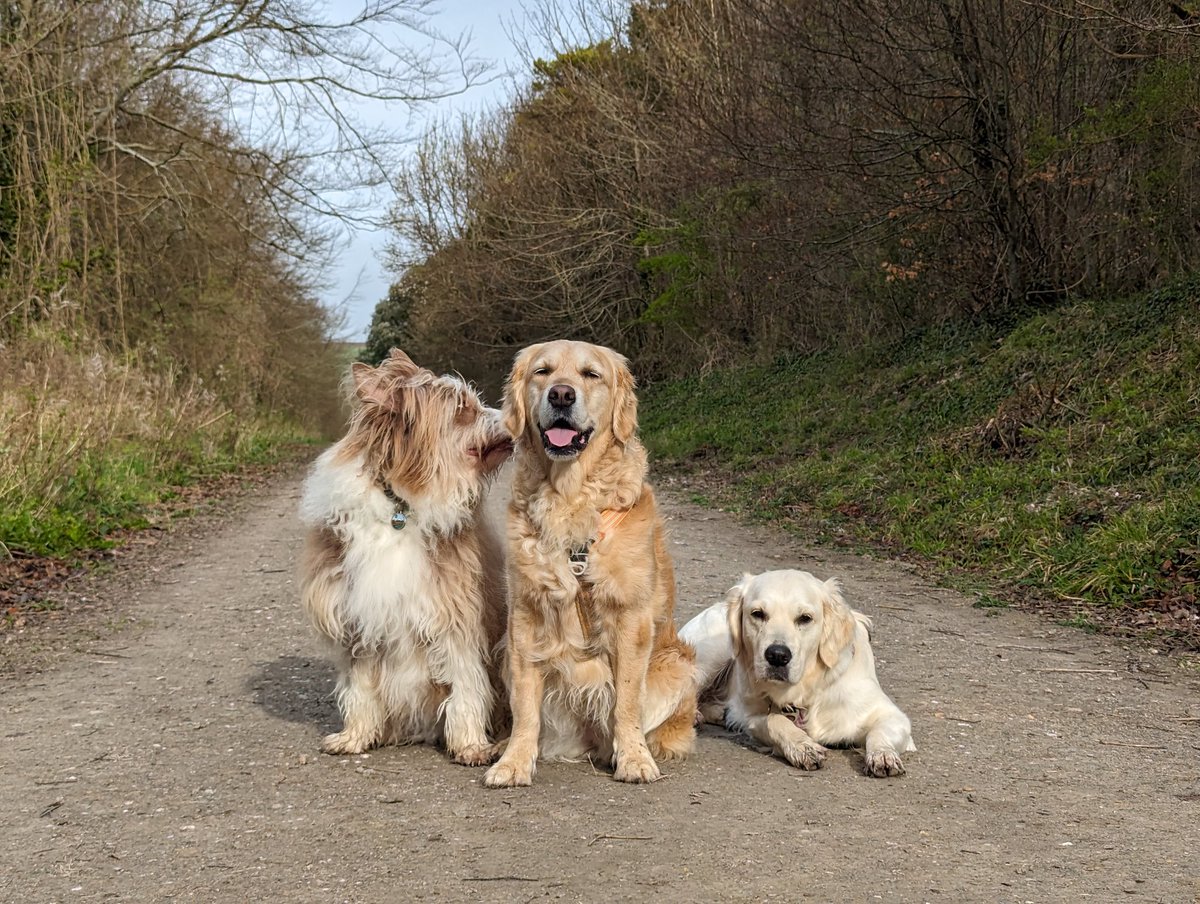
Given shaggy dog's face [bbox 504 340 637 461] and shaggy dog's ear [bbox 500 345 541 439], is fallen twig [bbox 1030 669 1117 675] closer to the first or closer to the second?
shaggy dog's face [bbox 504 340 637 461]

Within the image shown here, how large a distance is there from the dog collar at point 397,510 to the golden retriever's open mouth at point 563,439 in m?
0.76

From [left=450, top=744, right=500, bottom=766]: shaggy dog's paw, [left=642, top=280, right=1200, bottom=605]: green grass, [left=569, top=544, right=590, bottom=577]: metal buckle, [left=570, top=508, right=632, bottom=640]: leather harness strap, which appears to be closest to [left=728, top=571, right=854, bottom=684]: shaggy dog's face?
[left=570, top=508, right=632, bottom=640]: leather harness strap

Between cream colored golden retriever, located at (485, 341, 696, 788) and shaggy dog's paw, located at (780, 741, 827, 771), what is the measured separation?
1.68ft

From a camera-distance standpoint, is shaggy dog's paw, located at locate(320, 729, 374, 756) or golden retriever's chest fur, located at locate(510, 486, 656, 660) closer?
golden retriever's chest fur, located at locate(510, 486, 656, 660)

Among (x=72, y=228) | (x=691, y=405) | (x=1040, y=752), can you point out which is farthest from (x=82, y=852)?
(x=691, y=405)

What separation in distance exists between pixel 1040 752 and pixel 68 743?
14.1 feet

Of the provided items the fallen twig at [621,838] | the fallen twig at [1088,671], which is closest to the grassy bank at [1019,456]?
the fallen twig at [1088,671]

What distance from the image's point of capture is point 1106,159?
43.8ft

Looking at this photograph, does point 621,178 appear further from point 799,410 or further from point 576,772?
point 576,772

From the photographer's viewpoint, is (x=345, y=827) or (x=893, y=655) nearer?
(x=345, y=827)

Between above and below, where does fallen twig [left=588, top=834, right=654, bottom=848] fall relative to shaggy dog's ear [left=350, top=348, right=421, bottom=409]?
below

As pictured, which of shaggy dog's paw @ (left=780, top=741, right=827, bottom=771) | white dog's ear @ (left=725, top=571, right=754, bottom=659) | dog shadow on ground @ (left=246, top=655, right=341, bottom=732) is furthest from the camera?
dog shadow on ground @ (left=246, top=655, right=341, bottom=732)

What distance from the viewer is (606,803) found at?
414 centimetres

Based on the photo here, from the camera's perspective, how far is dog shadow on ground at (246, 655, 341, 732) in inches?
213
